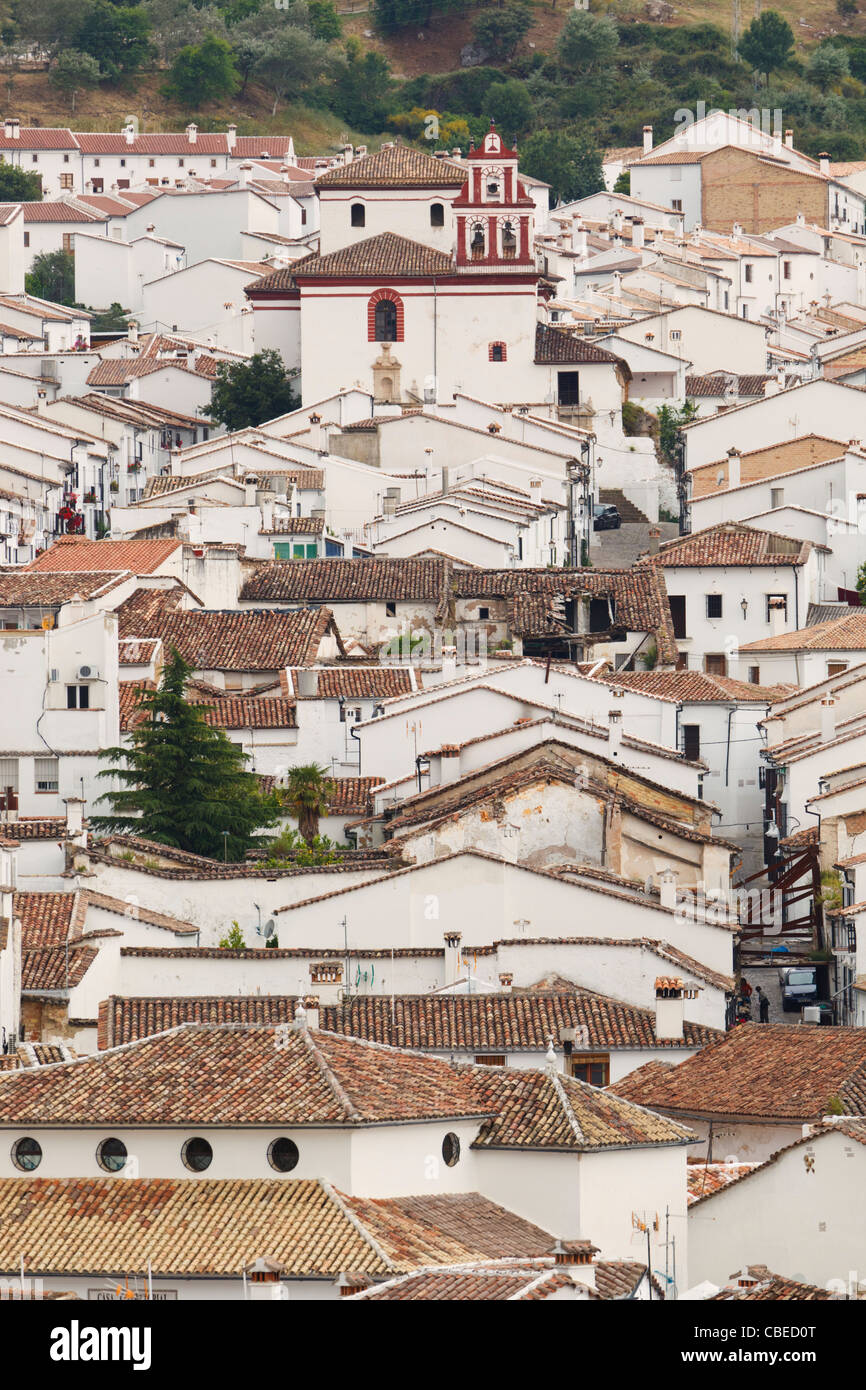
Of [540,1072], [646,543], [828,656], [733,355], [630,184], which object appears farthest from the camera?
[630,184]

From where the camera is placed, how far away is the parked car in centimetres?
3712

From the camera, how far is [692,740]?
159 feet

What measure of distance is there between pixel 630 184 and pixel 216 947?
8935cm

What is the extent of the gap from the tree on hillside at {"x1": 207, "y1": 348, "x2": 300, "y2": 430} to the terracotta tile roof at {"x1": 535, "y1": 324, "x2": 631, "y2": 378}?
625 centimetres

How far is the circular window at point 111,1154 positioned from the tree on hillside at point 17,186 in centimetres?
9326

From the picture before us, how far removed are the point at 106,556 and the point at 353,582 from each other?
4814 millimetres

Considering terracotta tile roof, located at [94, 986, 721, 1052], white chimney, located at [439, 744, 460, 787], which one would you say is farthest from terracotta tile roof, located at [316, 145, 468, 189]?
terracotta tile roof, located at [94, 986, 721, 1052]

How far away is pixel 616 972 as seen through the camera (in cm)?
3262

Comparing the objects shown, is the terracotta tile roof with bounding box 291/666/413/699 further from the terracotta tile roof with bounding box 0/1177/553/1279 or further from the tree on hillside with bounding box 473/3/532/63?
the tree on hillside with bounding box 473/3/532/63

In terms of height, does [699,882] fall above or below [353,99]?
below

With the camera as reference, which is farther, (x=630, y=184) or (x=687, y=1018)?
Result: (x=630, y=184)

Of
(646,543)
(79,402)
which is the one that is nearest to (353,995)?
(646,543)
